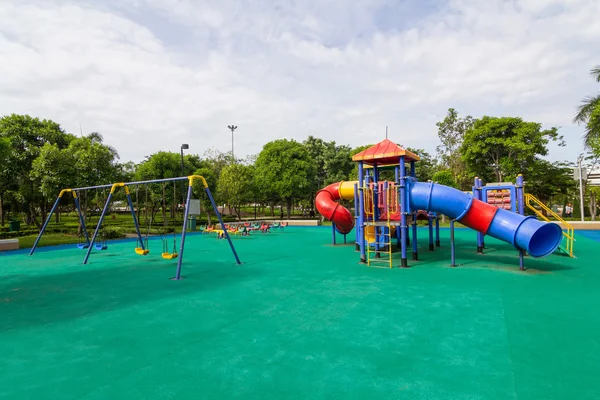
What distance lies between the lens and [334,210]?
1820cm

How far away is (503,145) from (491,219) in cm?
2756

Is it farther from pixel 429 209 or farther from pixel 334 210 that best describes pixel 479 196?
pixel 334 210

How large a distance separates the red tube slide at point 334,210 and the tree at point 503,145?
23.5 metres

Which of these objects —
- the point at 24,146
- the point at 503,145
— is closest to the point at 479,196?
the point at 503,145

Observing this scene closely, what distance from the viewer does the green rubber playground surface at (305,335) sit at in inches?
171

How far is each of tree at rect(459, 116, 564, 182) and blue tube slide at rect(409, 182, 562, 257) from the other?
26232mm

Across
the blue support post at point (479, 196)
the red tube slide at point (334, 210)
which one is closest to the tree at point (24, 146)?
the red tube slide at point (334, 210)

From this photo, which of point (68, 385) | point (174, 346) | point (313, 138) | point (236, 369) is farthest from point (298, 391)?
point (313, 138)

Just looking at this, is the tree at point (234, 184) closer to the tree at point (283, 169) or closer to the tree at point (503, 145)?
the tree at point (283, 169)

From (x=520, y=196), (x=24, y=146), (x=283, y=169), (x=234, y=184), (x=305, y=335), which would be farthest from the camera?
(x=283, y=169)

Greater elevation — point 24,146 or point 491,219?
point 24,146

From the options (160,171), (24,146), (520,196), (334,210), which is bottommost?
(334,210)

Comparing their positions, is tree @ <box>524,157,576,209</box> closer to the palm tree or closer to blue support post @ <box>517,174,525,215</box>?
the palm tree

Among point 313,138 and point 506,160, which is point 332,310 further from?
point 313,138
